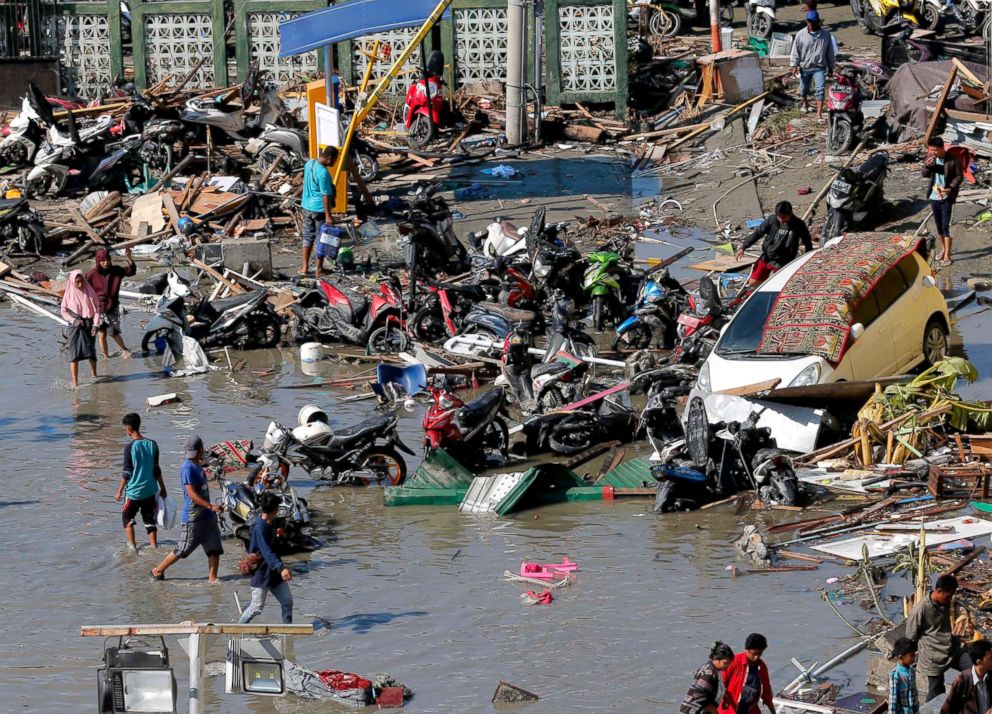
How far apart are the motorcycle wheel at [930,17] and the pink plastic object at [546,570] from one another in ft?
71.6

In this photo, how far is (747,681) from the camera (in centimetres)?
900

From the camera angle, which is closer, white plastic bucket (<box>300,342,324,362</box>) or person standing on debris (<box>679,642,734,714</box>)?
person standing on debris (<box>679,642,734,714</box>)

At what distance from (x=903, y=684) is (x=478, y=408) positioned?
22.4 ft

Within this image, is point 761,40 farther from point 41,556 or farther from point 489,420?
point 41,556

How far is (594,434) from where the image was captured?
1564 cm

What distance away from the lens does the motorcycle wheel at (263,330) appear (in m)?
19.5

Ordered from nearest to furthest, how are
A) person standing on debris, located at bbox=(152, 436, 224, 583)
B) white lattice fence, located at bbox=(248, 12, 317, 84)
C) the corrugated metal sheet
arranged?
person standing on debris, located at bbox=(152, 436, 224, 583)
the corrugated metal sheet
white lattice fence, located at bbox=(248, 12, 317, 84)

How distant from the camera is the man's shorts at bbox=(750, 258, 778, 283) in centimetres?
1916

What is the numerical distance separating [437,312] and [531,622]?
8.50m

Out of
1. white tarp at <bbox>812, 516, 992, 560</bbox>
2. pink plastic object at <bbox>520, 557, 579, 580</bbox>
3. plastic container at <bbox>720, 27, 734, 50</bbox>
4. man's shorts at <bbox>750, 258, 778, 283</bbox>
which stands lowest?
pink plastic object at <bbox>520, 557, 579, 580</bbox>

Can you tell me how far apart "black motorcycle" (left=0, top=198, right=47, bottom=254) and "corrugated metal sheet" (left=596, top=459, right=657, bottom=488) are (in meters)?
12.8

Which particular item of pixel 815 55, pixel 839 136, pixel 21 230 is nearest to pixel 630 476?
pixel 839 136

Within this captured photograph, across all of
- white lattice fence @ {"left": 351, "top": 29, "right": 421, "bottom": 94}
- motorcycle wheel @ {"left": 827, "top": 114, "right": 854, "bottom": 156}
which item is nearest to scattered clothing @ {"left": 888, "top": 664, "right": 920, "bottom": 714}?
motorcycle wheel @ {"left": 827, "top": 114, "right": 854, "bottom": 156}

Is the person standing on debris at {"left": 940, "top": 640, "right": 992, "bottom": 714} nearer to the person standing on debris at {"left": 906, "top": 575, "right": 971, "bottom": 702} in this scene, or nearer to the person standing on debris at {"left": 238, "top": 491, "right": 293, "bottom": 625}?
the person standing on debris at {"left": 906, "top": 575, "right": 971, "bottom": 702}
